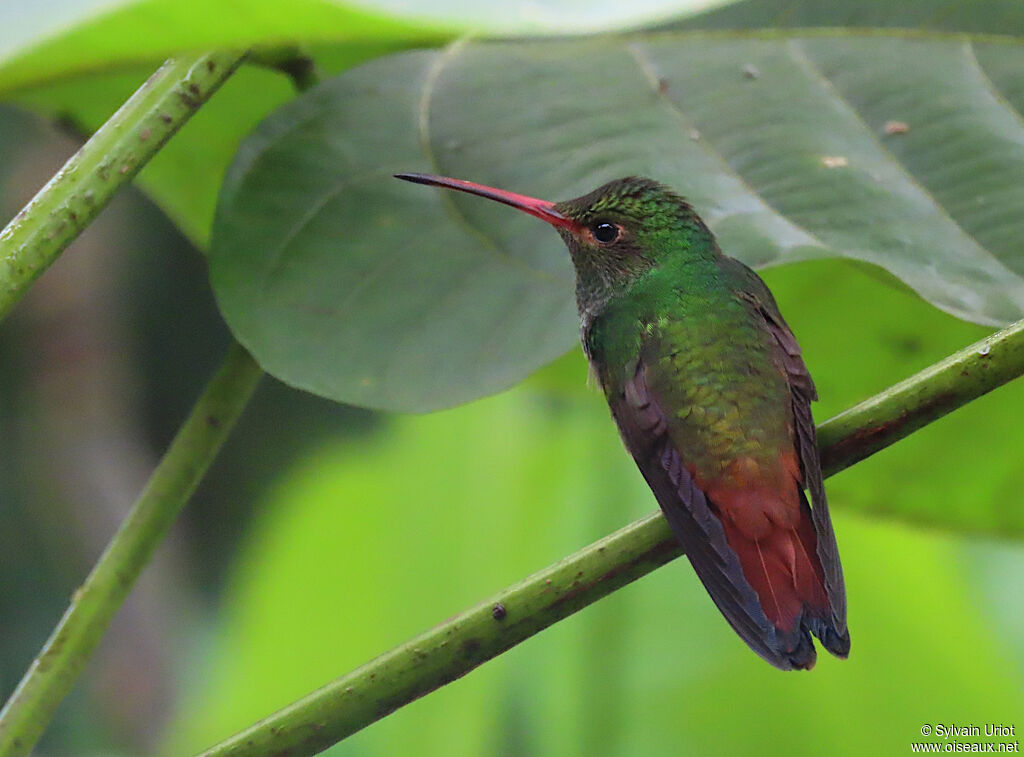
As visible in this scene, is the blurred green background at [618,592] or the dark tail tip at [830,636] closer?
the dark tail tip at [830,636]

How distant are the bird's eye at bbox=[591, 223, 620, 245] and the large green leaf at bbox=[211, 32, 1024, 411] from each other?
123mm

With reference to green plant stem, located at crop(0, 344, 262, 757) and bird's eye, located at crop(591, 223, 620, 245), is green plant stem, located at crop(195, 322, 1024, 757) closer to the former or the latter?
green plant stem, located at crop(0, 344, 262, 757)

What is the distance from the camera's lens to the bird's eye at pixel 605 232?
158 cm

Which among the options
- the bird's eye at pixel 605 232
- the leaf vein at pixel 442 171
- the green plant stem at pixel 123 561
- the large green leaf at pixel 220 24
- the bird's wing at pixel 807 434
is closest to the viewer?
the large green leaf at pixel 220 24

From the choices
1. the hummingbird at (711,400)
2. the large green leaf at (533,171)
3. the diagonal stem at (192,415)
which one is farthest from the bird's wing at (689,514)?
the diagonal stem at (192,415)

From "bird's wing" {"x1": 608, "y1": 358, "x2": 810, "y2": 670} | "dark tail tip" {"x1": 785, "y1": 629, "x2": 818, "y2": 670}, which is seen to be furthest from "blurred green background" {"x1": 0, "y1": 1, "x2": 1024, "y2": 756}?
"dark tail tip" {"x1": 785, "y1": 629, "x2": 818, "y2": 670}

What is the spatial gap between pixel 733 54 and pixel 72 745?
2946 mm

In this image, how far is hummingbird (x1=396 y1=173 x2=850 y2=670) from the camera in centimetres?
116

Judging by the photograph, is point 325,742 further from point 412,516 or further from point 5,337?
point 5,337

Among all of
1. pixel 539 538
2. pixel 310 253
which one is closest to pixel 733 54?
pixel 310 253

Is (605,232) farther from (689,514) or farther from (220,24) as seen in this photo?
(220,24)

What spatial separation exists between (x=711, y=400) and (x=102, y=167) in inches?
27.3

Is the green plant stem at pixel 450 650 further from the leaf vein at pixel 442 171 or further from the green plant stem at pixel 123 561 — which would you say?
the leaf vein at pixel 442 171

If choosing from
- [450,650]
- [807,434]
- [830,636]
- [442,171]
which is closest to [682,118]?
[442,171]
